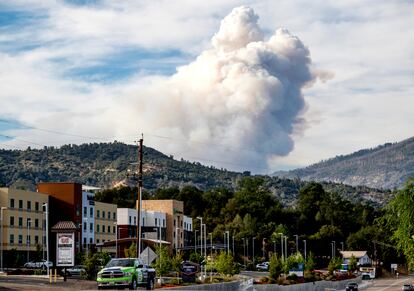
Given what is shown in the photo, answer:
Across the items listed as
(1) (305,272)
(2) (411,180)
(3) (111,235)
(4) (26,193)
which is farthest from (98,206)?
(2) (411,180)

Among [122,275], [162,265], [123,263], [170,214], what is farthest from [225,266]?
[170,214]

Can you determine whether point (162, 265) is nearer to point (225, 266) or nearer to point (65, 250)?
point (225, 266)

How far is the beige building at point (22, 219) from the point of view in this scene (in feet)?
420

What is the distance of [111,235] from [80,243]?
19.0 m

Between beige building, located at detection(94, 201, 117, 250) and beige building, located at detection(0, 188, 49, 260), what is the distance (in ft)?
51.6

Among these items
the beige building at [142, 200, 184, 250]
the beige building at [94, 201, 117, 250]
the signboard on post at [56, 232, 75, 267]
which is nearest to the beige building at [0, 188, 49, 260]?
the beige building at [94, 201, 117, 250]

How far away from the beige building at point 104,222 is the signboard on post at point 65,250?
308 ft

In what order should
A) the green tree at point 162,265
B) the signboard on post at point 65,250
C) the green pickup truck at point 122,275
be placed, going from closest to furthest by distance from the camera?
the green pickup truck at point 122,275
the signboard on post at point 65,250
the green tree at point 162,265

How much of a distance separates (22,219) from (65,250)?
7517 cm

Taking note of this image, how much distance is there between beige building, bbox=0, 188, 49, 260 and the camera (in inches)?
5037

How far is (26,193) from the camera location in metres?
135

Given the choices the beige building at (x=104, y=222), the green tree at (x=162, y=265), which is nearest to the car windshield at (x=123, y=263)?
the green tree at (x=162, y=265)

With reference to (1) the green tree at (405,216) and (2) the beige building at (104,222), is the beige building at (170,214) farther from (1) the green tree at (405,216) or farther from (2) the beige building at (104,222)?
(1) the green tree at (405,216)

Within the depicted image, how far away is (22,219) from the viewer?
133000 mm
